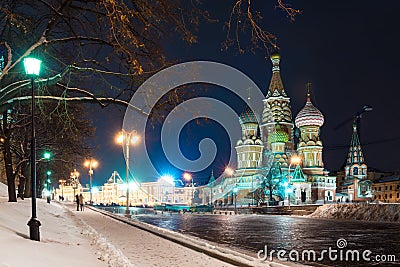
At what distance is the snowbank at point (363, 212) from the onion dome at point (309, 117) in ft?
249

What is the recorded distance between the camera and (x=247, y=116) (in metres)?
120

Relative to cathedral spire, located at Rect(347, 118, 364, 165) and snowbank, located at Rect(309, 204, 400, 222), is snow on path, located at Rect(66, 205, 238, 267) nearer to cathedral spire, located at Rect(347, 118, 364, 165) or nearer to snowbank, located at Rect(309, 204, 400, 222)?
snowbank, located at Rect(309, 204, 400, 222)

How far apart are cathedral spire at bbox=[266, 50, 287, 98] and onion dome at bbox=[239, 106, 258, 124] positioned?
20.3 ft

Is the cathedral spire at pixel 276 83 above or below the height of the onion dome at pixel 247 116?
above

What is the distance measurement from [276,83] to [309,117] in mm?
13041

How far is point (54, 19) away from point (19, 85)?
3097 mm

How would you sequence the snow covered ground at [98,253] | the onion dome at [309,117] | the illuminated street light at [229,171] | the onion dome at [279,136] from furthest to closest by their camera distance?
the illuminated street light at [229,171] → the onion dome at [309,117] → the onion dome at [279,136] → the snow covered ground at [98,253]

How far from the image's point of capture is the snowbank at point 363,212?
110 ft

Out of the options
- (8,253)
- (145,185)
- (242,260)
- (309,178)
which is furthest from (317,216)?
(145,185)

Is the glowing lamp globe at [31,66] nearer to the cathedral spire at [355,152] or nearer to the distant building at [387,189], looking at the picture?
the cathedral spire at [355,152]

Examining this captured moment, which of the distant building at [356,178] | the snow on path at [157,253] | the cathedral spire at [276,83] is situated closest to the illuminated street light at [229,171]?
the cathedral spire at [276,83]

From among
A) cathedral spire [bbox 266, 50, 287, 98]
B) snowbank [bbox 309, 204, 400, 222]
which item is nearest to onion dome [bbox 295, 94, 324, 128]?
cathedral spire [bbox 266, 50, 287, 98]

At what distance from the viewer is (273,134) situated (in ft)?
368

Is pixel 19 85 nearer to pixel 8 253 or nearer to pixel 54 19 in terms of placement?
pixel 54 19
